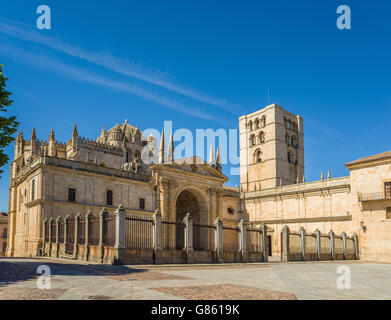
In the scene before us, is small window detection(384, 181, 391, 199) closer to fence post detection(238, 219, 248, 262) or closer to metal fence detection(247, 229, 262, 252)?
metal fence detection(247, 229, 262, 252)

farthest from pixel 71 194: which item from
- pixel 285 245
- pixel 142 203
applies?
pixel 285 245

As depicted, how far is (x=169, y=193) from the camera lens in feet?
132

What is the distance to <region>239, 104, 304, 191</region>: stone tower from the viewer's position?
65.5m

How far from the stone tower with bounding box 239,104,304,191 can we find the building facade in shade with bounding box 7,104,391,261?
45.6 feet

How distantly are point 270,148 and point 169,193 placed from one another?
3067 centimetres

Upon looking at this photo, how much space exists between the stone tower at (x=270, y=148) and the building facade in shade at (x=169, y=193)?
45.6ft

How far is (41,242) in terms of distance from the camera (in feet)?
95.3

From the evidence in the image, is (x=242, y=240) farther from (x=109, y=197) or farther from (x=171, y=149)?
(x=171, y=149)

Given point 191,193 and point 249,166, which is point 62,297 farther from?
point 249,166

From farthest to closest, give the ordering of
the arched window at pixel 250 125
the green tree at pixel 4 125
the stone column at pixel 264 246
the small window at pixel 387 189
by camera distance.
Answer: the arched window at pixel 250 125 → the small window at pixel 387 189 → the stone column at pixel 264 246 → the green tree at pixel 4 125

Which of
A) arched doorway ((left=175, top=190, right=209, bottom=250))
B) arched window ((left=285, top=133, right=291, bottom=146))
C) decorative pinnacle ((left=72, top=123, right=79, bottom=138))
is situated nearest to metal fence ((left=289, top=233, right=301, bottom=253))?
arched doorway ((left=175, top=190, right=209, bottom=250))

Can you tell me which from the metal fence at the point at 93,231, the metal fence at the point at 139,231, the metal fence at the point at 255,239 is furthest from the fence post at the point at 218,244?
the metal fence at the point at 93,231

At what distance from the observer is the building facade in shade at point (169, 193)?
1281 inches

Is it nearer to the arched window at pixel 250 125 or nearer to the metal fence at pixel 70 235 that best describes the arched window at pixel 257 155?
the arched window at pixel 250 125
